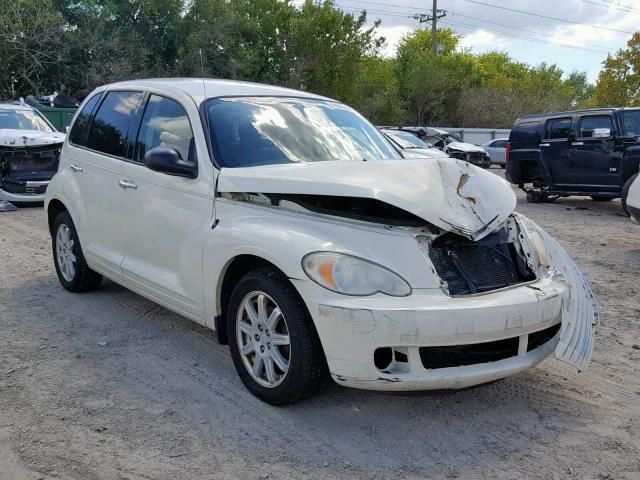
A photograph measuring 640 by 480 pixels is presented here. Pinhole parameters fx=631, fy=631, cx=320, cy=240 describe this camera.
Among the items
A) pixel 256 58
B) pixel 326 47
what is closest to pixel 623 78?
pixel 326 47

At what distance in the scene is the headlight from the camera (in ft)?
10.3

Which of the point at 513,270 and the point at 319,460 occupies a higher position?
the point at 513,270

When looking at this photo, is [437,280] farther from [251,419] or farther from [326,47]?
[326,47]

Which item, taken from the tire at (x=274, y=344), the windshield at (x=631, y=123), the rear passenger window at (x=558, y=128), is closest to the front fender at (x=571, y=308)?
the tire at (x=274, y=344)

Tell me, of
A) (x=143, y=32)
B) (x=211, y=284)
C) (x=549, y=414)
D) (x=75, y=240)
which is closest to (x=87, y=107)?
(x=75, y=240)

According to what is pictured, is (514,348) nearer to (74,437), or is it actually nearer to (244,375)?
(244,375)

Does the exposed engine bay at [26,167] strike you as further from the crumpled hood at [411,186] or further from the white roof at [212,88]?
the crumpled hood at [411,186]

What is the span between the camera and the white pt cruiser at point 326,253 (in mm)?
3129

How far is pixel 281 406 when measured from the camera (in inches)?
139

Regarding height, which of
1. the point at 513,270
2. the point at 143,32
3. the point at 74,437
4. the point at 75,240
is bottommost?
the point at 74,437

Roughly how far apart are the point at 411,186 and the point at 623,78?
42416 millimetres

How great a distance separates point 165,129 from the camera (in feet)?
14.9

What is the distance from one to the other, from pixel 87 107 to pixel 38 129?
8025 mm

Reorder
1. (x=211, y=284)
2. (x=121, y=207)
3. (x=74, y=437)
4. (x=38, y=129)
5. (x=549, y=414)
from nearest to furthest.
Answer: (x=74, y=437) → (x=549, y=414) → (x=211, y=284) → (x=121, y=207) → (x=38, y=129)
